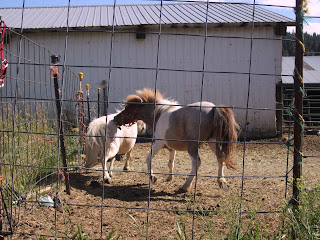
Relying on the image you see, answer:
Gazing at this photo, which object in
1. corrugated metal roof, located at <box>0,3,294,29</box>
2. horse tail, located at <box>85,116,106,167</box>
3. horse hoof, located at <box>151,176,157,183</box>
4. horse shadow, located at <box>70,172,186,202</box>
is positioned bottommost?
horse shadow, located at <box>70,172,186,202</box>

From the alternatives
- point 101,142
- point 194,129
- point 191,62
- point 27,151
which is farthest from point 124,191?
point 191,62

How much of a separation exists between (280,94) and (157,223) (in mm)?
8881

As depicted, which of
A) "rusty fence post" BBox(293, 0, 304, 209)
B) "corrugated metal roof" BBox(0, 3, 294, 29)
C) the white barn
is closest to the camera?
"rusty fence post" BBox(293, 0, 304, 209)

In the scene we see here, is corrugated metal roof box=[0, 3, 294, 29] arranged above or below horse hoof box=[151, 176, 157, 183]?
above

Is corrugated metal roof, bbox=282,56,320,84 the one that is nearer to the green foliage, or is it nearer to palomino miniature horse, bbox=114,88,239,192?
palomino miniature horse, bbox=114,88,239,192

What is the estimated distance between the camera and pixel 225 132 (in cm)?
496

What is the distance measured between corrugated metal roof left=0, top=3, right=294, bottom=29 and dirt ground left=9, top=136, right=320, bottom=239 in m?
5.17

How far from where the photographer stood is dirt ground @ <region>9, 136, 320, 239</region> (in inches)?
124

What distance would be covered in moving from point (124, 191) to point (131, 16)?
8.76 meters

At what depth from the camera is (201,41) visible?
1124cm

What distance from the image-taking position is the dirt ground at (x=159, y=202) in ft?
10.3

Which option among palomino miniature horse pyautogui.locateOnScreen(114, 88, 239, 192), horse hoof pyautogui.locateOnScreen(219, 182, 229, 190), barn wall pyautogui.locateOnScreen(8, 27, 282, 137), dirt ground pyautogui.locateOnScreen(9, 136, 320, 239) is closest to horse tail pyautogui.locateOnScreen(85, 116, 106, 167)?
dirt ground pyautogui.locateOnScreen(9, 136, 320, 239)

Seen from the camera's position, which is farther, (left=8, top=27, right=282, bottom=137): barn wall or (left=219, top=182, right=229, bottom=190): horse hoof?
(left=8, top=27, right=282, bottom=137): barn wall

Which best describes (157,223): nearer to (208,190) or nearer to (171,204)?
(171,204)
